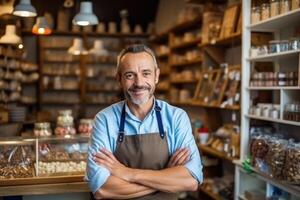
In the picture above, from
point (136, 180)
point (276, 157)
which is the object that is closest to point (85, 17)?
point (276, 157)

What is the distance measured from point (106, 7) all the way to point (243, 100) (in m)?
5.28

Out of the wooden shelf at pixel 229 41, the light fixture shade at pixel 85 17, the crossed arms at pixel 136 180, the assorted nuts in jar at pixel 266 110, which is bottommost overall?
the crossed arms at pixel 136 180

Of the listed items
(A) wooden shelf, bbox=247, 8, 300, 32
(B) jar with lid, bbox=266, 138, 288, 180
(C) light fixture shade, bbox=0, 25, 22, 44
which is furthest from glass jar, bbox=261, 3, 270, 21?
(C) light fixture shade, bbox=0, 25, 22, 44

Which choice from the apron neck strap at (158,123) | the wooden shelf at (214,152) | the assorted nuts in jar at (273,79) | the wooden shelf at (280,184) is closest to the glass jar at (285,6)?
the assorted nuts in jar at (273,79)

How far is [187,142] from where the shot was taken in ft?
5.68

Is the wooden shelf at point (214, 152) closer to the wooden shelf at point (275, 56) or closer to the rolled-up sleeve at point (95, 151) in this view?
the wooden shelf at point (275, 56)

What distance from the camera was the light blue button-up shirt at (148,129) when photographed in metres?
1.69

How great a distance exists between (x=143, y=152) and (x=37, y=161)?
129 cm

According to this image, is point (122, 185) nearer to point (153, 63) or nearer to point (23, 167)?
point (153, 63)

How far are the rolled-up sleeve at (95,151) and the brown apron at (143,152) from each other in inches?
2.7

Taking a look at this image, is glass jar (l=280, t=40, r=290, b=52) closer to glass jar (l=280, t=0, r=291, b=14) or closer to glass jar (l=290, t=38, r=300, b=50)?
glass jar (l=290, t=38, r=300, b=50)

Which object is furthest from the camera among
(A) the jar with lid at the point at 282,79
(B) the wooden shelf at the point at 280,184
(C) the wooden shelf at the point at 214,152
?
(C) the wooden shelf at the point at 214,152

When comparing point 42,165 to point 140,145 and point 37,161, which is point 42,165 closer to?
point 37,161

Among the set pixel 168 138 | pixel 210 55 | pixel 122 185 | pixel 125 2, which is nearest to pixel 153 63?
pixel 168 138
